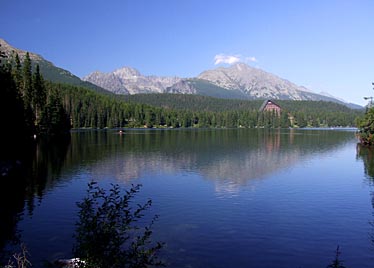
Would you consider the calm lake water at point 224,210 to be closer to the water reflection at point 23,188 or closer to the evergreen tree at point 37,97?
the water reflection at point 23,188

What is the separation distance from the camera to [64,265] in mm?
19062

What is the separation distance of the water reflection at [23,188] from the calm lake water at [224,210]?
0.13 metres

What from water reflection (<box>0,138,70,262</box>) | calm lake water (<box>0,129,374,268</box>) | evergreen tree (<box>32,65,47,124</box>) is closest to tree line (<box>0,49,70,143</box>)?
evergreen tree (<box>32,65,47,124</box>)

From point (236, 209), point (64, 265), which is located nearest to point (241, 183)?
point (236, 209)

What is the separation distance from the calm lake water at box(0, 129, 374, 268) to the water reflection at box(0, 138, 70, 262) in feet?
0.42

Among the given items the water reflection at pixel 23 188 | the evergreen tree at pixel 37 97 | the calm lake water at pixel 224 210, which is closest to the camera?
the calm lake water at pixel 224 210

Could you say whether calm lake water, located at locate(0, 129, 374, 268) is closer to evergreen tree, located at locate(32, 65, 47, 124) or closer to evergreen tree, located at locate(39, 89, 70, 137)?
evergreen tree, located at locate(32, 65, 47, 124)

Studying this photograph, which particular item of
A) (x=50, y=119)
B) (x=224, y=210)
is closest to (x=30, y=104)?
(x=50, y=119)

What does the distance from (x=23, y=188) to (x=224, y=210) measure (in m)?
25.1

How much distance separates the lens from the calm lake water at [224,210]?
23609mm

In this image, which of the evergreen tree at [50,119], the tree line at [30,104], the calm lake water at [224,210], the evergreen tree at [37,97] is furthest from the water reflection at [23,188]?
the evergreen tree at [50,119]

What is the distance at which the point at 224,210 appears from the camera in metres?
34.2

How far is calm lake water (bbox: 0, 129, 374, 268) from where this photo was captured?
77.5 feet

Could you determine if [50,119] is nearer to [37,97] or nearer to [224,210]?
[37,97]
